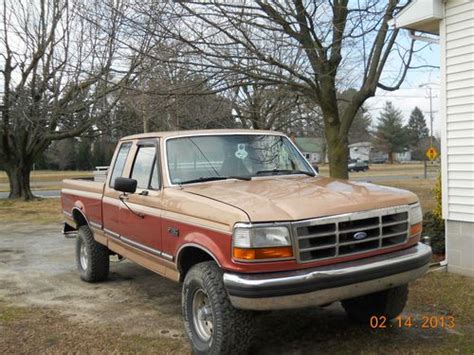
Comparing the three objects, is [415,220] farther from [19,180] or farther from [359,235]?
[19,180]

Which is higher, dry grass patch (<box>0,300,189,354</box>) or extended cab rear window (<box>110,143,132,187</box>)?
extended cab rear window (<box>110,143,132,187</box>)

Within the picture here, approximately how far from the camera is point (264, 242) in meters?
3.60

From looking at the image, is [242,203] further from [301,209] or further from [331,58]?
[331,58]

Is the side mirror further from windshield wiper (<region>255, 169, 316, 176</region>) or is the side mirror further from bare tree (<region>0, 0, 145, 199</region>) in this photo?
bare tree (<region>0, 0, 145, 199</region>)

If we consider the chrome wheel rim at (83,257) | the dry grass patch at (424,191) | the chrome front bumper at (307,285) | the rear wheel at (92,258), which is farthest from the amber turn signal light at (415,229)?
the dry grass patch at (424,191)

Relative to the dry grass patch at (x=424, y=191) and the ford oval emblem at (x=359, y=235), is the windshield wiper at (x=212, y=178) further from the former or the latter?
the dry grass patch at (x=424, y=191)

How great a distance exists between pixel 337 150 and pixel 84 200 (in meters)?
5.66

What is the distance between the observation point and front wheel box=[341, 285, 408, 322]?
183 inches

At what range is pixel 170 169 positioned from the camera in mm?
4934

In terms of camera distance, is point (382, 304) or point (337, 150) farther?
point (337, 150)

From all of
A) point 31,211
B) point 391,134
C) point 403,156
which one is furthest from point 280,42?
point 403,156

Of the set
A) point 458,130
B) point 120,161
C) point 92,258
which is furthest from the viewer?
point 92,258
